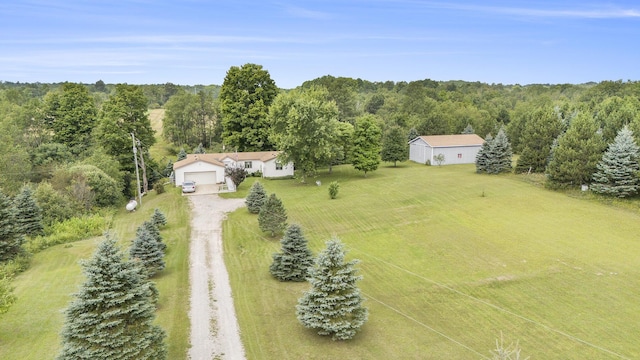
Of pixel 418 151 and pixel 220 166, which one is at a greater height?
pixel 418 151

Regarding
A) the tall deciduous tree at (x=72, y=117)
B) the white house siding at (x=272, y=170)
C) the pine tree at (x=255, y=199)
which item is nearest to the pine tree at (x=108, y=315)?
the pine tree at (x=255, y=199)

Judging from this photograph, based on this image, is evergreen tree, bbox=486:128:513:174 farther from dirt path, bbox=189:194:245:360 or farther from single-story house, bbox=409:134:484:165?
dirt path, bbox=189:194:245:360

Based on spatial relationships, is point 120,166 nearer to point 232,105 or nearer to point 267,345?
point 232,105

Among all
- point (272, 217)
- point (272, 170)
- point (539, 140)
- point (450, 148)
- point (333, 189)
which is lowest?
point (272, 217)

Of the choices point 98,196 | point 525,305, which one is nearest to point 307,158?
point 98,196

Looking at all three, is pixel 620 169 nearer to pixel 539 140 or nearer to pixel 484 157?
pixel 539 140

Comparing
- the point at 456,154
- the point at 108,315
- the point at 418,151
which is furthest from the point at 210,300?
the point at 418,151

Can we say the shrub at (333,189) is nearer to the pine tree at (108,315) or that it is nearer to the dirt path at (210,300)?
the dirt path at (210,300)
